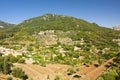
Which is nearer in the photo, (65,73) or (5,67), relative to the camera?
(5,67)

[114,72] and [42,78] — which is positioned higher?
[114,72]

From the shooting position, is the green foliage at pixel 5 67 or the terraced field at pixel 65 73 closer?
the terraced field at pixel 65 73

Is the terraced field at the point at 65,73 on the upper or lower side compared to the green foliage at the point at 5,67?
lower

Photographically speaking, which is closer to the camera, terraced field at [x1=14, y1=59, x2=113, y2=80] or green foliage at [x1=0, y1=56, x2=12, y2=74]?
terraced field at [x1=14, y1=59, x2=113, y2=80]

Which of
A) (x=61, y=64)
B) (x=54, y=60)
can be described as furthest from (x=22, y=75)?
(x=54, y=60)

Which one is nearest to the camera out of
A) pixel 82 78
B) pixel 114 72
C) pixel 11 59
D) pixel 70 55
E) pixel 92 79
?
pixel 114 72

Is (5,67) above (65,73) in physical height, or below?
above

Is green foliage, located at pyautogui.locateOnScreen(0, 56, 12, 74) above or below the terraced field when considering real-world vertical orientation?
above

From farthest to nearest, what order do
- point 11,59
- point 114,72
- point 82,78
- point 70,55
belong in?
point 70,55
point 11,59
point 82,78
point 114,72

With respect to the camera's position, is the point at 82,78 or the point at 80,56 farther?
the point at 80,56

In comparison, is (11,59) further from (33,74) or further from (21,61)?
(33,74)
